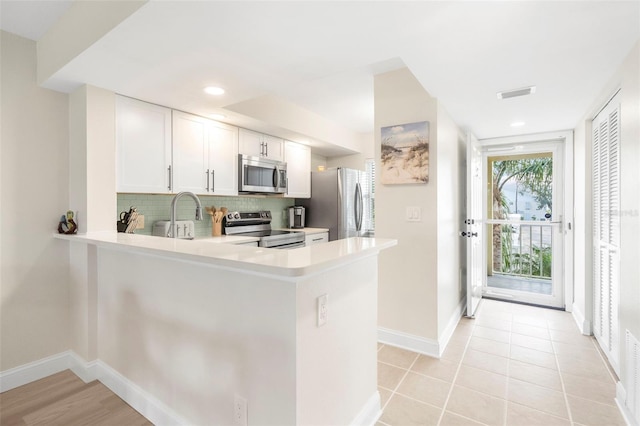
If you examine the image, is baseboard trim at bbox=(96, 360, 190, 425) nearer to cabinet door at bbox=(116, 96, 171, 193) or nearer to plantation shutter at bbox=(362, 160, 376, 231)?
cabinet door at bbox=(116, 96, 171, 193)

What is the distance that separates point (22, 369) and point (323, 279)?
2.46 metres

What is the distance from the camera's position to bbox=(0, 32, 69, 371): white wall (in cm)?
215

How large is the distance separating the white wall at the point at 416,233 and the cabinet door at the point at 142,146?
1.95 m

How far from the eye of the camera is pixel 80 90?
2.28m

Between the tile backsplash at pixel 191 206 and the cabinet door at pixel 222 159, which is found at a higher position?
the cabinet door at pixel 222 159

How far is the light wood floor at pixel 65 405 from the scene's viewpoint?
180 centimetres

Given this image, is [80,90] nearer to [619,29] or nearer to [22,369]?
[22,369]

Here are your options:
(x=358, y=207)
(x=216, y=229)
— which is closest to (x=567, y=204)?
(x=358, y=207)

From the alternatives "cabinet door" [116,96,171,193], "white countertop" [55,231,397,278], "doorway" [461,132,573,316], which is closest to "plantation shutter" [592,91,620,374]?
"doorway" [461,132,573,316]

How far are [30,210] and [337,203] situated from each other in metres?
3.27

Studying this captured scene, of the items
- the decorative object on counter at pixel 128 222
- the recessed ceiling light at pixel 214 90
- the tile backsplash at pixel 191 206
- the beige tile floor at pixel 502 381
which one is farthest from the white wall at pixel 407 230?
the decorative object on counter at pixel 128 222

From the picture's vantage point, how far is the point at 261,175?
3.82m

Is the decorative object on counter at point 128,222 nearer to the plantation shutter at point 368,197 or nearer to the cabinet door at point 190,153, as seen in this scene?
the cabinet door at point 190,153

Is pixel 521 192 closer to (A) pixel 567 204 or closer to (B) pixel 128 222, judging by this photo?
(A) pixel 567 204
